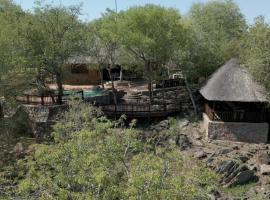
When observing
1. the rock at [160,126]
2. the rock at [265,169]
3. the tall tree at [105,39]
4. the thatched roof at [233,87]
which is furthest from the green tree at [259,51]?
the tall tree at [105,39]

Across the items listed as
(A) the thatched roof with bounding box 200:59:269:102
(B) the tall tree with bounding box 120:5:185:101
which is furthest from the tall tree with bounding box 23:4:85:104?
(A) the thatched roof with bounding box 200:59:269:102

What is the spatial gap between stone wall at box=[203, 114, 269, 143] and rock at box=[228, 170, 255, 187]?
5.62 m

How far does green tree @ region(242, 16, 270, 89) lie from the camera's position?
29.2m

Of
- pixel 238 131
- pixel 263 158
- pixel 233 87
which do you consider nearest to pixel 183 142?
pixel 238 131

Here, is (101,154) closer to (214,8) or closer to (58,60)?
(58,60)

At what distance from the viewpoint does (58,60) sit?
111 feet

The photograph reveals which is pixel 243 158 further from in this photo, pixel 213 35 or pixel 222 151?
pixel 213 35

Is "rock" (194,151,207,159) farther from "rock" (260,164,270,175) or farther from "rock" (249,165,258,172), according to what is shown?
"rock" (260,164,270,175)

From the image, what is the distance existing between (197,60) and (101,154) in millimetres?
22242

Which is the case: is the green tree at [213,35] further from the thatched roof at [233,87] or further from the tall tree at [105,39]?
the tall tree at [105,39]

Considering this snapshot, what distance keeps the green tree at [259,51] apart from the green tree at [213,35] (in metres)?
3.18

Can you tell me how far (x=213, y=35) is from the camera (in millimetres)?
42188

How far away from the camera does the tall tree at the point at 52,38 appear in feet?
109

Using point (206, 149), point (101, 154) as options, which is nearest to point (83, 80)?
point (206, 149)
